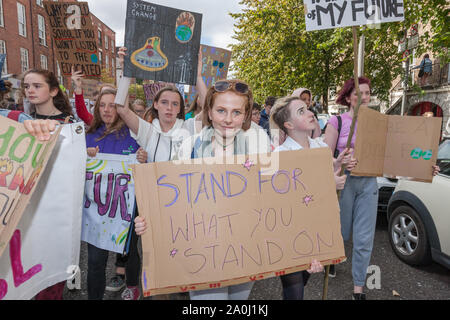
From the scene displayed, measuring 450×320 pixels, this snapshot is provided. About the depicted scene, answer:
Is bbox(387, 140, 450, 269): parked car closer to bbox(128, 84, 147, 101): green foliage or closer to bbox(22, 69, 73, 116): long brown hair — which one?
bbox(128, 84, 147, 101): green foliage

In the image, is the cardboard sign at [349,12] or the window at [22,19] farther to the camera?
the window at [22,19]

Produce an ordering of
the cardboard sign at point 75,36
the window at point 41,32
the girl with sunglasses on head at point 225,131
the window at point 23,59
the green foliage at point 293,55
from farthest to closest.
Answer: the window at point 41,32 < the window at point 23,59 < the green foliage at point 293,55 < the cardboard sign at point 75,36 < the girl with sunglasses on head at point 225,131

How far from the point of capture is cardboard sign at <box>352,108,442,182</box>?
2.75 metres

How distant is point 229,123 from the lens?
184 centimetres

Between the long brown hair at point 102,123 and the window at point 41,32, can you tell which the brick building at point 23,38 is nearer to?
the window at point 41,32

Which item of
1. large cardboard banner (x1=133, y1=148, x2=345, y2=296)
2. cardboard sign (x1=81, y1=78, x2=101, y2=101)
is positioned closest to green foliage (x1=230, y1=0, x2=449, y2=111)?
cardboard sign (x1=81, y1=78, x2=101, y2=101)

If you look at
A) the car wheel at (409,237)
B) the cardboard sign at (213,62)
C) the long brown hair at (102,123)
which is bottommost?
the car wheel at (409,237)

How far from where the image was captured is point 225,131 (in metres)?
1.86

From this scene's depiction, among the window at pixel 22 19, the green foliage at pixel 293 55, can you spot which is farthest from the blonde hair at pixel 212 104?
the window at pixel 22 19

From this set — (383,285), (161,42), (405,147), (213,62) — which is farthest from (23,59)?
(383,285)

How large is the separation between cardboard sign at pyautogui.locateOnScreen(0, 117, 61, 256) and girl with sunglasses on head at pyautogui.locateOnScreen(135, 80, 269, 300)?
80cm

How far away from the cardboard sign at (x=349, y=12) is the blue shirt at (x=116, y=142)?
1.74m

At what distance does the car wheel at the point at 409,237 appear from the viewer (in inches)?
131

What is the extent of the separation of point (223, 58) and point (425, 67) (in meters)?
16.6
